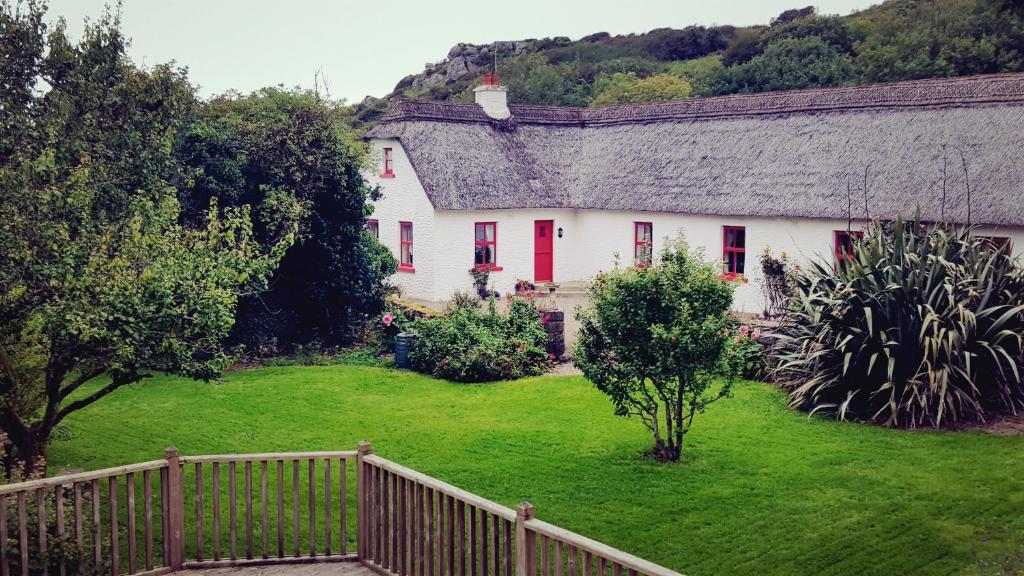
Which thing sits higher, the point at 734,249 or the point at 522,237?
the point at 522,237

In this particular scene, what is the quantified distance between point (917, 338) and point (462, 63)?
255 ft

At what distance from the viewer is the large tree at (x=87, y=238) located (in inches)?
370

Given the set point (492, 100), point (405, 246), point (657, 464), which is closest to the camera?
point (657, 464)

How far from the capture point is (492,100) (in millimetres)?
32031

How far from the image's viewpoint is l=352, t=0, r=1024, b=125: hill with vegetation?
163 ft

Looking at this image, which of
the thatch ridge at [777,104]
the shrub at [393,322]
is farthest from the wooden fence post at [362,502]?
the thatch ridge at [777,104]

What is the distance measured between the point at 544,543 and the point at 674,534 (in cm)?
370

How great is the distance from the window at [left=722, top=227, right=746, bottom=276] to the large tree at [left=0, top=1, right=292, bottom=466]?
16649 mm

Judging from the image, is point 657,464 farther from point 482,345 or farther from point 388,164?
point 388,164

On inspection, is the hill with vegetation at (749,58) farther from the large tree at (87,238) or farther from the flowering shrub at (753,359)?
the large tree at (87,238)

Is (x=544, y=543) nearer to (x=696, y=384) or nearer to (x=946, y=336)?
(x=696, y=384)

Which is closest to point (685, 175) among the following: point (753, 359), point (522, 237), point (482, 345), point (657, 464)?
point (522, 237)

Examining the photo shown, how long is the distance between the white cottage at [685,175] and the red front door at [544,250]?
0.05 metres

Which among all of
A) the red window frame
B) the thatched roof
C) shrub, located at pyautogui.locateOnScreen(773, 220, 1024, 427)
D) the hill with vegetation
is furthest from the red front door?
the hill with vegetation
